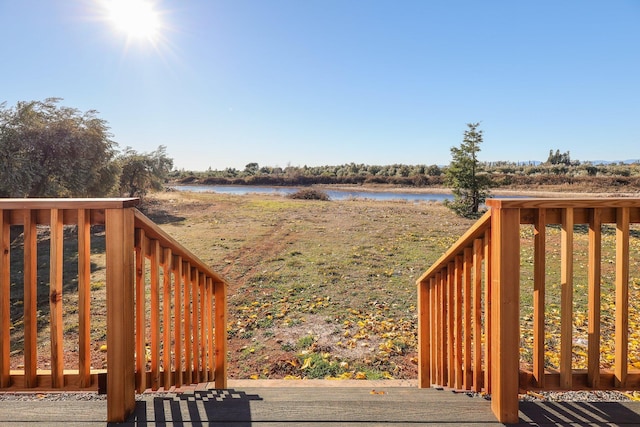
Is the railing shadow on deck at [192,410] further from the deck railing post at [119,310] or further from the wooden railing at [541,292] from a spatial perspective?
the wooden railing at [541,292]

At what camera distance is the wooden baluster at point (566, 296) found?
201 cm

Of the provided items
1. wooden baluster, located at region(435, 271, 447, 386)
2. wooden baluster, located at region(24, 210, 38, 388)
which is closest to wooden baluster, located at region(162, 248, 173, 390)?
wooden baluster, located at region(24, 210, 38, 388)

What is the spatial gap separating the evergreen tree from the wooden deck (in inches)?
558

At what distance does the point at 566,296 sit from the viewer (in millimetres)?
2045

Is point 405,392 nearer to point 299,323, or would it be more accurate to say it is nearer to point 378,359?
point 378,359

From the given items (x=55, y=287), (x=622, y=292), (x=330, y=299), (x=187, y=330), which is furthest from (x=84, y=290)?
(x=330, y=299)

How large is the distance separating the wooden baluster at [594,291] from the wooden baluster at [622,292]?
100mm

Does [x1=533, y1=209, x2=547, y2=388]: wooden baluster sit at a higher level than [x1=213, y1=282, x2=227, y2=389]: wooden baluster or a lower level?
higher

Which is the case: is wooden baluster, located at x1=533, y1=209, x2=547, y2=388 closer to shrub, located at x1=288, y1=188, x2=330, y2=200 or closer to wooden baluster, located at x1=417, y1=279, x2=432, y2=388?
wooden baluster, located at x1=417, y1=279, x2=432, y2=388

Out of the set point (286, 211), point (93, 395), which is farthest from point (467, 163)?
point (93, 395)

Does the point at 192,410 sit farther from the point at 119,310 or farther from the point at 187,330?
the point at 119,310

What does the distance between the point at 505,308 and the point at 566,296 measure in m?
0.33

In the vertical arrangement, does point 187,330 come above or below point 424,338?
above

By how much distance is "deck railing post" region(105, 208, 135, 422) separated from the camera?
206cm
